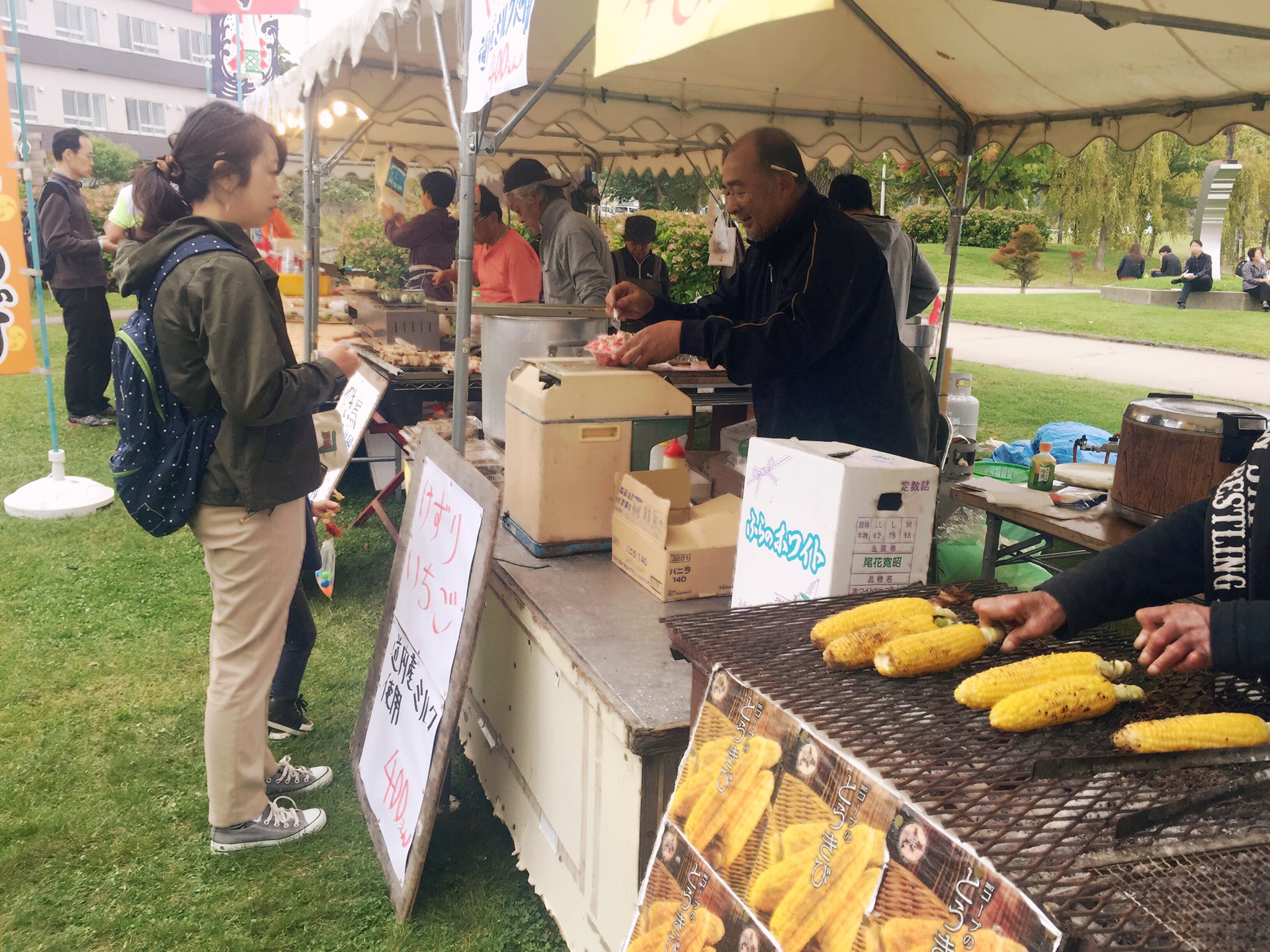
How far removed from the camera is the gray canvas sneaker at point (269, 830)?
2.88m

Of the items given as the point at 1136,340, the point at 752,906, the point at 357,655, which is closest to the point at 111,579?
the point at 357,655

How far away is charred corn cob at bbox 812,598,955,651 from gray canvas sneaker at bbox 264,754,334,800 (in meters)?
2.37

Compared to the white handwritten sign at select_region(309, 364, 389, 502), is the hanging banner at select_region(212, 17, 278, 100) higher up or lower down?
higher up

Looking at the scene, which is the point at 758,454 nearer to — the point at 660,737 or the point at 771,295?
the point at 660,737

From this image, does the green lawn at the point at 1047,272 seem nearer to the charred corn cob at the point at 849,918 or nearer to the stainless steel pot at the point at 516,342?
the stainless steel pot at the point at 516,342

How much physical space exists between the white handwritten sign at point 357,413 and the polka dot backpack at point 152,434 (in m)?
2.49

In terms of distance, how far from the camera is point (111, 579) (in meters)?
5.11

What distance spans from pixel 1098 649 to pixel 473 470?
158 centimetres

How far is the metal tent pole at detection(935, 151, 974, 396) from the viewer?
286 inches

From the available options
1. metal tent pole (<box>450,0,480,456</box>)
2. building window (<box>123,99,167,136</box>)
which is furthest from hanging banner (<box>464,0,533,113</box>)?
building window (<box>123,99,167,136</box>)

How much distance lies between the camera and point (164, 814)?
312cm

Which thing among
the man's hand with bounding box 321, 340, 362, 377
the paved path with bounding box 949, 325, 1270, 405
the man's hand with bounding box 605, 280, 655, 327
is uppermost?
the man's hand with bounding box 605, 280, 655, 327

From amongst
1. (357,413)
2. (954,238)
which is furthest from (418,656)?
(954,238)

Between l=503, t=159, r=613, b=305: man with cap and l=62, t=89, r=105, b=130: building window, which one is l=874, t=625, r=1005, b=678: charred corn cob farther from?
l=62, t=89, r=105, b=130: building window
